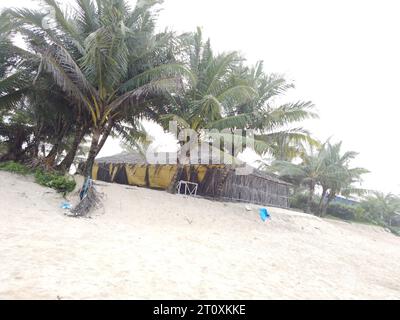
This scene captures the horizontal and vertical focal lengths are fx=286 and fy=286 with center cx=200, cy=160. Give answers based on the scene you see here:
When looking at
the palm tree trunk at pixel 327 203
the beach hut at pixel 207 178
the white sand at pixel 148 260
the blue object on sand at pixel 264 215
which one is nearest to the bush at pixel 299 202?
the palm tree trunk at pixel 327 203

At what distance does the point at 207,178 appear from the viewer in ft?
48.2

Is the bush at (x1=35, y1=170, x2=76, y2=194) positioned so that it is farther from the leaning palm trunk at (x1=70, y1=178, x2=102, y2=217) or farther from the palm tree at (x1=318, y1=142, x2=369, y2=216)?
the palm tree at (x1=318, y1=142, x2=369, y2=216)

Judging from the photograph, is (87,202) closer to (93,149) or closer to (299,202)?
(93,149)

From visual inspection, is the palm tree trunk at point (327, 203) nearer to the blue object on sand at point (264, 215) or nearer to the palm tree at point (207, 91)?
the blue object on sand at point (264, 215)

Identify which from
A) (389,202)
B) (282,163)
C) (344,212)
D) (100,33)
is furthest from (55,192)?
(389,202)

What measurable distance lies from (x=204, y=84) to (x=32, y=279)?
9719 mm

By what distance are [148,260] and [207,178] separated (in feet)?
34.1

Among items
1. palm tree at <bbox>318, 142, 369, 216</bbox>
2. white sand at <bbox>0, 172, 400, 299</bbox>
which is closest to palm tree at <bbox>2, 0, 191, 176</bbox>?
white sand at <bbox>0, 172, 400, 299</bbox>

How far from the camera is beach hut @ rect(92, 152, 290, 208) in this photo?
14.5m

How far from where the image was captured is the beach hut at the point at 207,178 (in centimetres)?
1451

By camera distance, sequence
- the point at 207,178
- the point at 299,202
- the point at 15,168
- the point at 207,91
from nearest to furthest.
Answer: the point at 15,168
the point at 207,91
the point at 207,178
the point at 299,202

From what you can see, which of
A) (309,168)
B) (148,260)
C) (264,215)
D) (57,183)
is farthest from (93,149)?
(309,168)

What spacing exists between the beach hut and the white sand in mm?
5123

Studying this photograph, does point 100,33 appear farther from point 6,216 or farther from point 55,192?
point 6,216
